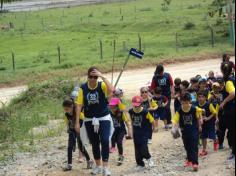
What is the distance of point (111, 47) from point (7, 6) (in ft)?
151

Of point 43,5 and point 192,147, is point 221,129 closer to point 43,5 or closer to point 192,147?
point 192,147

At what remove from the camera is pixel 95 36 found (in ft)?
142

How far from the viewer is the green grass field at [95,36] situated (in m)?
31.4

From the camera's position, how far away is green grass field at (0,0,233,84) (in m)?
31.4

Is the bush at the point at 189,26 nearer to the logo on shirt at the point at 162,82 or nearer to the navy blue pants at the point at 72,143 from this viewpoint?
the logo on shirt at the point at 162,82

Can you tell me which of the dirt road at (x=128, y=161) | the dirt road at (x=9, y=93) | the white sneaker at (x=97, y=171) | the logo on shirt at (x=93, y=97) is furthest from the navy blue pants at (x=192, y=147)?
the dirt road at (x=9, y=93)

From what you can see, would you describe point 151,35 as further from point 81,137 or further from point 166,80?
point 81,137

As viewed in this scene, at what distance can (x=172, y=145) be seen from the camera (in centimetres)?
1382

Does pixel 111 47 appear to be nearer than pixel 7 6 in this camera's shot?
Yes

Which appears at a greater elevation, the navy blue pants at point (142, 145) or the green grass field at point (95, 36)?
the green grass field at point (95, 36)

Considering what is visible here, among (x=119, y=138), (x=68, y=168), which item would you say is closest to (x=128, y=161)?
(x=119, y=138)

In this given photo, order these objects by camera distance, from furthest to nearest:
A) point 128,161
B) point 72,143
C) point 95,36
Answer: point 95,36, point 128,161, point 72,143

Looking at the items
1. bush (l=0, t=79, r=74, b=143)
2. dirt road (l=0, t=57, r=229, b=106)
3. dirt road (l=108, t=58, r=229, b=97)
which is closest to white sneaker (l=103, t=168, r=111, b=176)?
bush (l=0, t=79, r=74, b=143)

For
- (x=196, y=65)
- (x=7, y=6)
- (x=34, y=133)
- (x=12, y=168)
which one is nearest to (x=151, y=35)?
(x=196, y=65)
